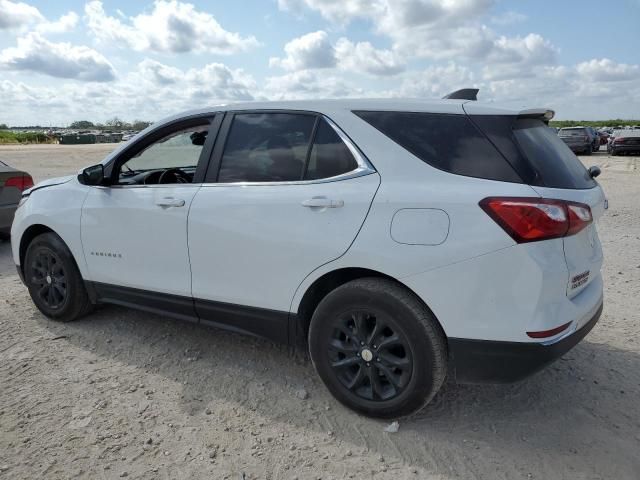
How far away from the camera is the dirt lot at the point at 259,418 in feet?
8.45

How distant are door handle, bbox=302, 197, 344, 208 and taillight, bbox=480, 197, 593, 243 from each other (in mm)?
755

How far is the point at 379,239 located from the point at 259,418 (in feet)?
4.11

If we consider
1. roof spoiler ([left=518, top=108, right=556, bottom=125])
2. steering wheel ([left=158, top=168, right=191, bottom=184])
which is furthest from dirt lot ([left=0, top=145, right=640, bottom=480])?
roof spoiler ([left=518, top=108, right=556, bottom=125])

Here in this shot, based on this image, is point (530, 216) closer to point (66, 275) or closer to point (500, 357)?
point (500, 357)

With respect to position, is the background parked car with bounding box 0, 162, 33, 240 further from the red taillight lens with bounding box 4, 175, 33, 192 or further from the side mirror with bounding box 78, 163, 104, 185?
the side mirror with bounding box 78, 163, 104, 185

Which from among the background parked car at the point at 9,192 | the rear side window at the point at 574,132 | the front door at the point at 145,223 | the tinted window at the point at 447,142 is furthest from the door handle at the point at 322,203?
the rear side window at the point at 574,132

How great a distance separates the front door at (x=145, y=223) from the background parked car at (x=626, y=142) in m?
29.0

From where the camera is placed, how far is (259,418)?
298 cm

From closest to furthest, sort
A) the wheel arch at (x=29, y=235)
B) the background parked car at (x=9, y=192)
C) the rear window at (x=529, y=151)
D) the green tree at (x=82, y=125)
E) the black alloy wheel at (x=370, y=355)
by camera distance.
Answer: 1. the rear window at (x=529, y=151)
2. the black alloy wheel at (x=370, y=355)
3. the wheel arch at (x=29, y=235)
4. the background parked car at (x=9, y=192)
5. the green tree at (x=82, y=125)

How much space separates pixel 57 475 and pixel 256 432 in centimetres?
98

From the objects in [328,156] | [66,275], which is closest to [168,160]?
[66,275]

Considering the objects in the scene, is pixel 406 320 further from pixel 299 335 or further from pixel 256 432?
pixel 256 432

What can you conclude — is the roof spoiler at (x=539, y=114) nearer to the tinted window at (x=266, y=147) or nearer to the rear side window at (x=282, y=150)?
the rear side window at (x=282, y=150)

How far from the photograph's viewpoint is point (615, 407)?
3076mm
